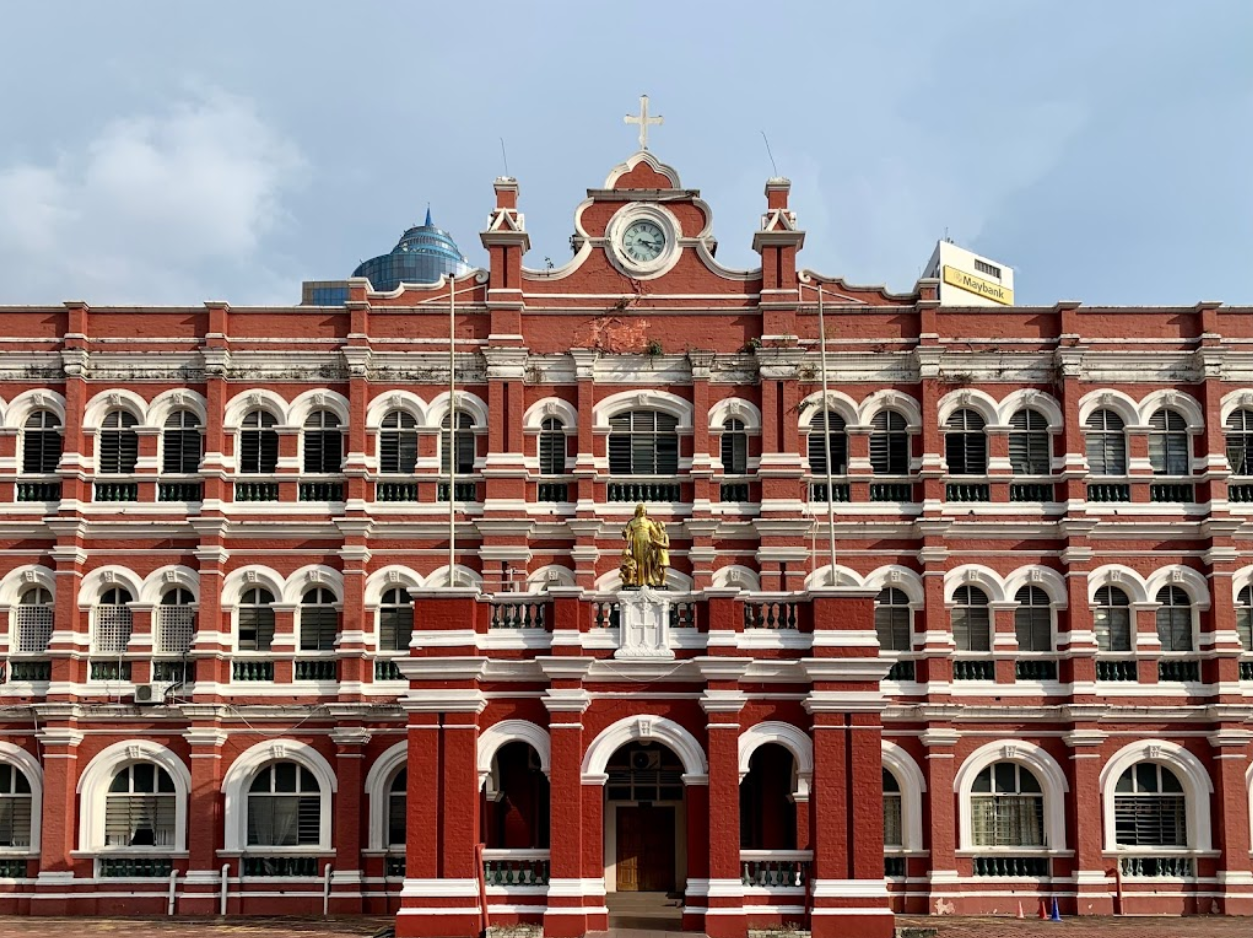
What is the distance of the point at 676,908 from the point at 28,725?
1395 centimetres

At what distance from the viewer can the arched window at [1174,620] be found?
34438mm

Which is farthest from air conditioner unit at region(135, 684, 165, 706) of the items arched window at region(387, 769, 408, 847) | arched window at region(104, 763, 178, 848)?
arched window at region(387, 769, 408, 847)

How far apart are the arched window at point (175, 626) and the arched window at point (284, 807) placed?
3.19 metres

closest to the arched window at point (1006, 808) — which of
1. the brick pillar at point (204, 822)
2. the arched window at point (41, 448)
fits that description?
the brick pillar at point (204, 822)

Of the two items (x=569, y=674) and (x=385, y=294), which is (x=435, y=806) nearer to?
(x=569, y=674)

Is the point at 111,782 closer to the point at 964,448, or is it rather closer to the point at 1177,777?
the point at 964,448

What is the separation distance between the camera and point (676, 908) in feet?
98.3

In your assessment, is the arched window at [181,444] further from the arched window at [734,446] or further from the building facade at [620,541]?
the arched window at [734,446]

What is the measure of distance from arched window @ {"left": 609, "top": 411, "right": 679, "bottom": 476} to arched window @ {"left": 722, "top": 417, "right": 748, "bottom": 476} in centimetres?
105

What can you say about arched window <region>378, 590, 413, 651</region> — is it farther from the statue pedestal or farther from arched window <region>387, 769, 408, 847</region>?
the statue pedestal

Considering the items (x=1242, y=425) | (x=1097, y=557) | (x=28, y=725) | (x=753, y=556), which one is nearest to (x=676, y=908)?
(x=753, y=556)

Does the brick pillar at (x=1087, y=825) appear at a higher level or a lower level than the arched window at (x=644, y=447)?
lower

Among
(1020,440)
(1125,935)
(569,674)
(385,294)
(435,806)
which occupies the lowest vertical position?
(1125,935)

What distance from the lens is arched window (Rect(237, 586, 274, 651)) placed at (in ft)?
113
